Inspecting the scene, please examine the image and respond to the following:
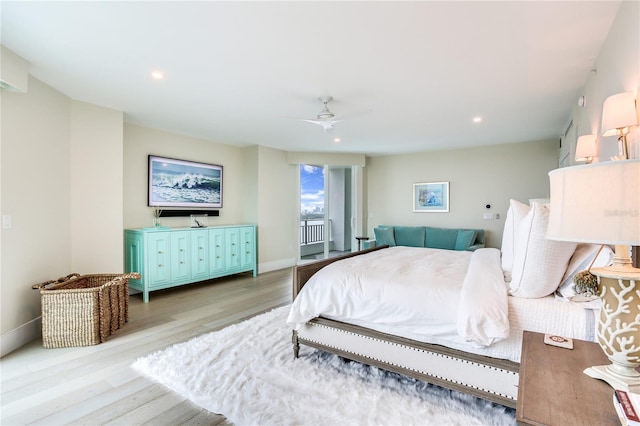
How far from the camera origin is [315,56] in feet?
8.15

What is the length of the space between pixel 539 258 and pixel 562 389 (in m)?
0.97

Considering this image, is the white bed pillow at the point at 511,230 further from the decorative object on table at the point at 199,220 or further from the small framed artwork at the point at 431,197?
the decorative object on table at the point at 199,220

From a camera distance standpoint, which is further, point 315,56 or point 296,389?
point 315,56

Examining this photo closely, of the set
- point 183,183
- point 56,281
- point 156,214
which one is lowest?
point 56,281

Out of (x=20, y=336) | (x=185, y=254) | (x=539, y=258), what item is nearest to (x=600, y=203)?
(x=539, y=258)

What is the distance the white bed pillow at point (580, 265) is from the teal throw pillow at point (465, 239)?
3.94 metres

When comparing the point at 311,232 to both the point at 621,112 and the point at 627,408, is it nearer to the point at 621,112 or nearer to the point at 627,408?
the point at 621,112

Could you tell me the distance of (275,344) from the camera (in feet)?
9.43

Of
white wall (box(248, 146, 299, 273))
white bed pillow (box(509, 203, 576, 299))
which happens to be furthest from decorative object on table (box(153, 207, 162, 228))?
white bed pillow (box(509, 203, 576, 299))

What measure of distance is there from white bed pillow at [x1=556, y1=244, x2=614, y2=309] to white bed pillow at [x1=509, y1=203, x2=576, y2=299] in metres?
0.04

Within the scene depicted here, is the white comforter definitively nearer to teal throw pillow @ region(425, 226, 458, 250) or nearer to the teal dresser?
the teal dresser

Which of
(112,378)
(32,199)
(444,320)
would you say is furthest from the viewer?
(32,199)

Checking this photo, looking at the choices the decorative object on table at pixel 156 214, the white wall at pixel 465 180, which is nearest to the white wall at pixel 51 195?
the decorative object on table at pixel 156 214

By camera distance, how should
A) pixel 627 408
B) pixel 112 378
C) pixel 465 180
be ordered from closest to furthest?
pixel 627 408, pixel 112 378, pixel 465 180
